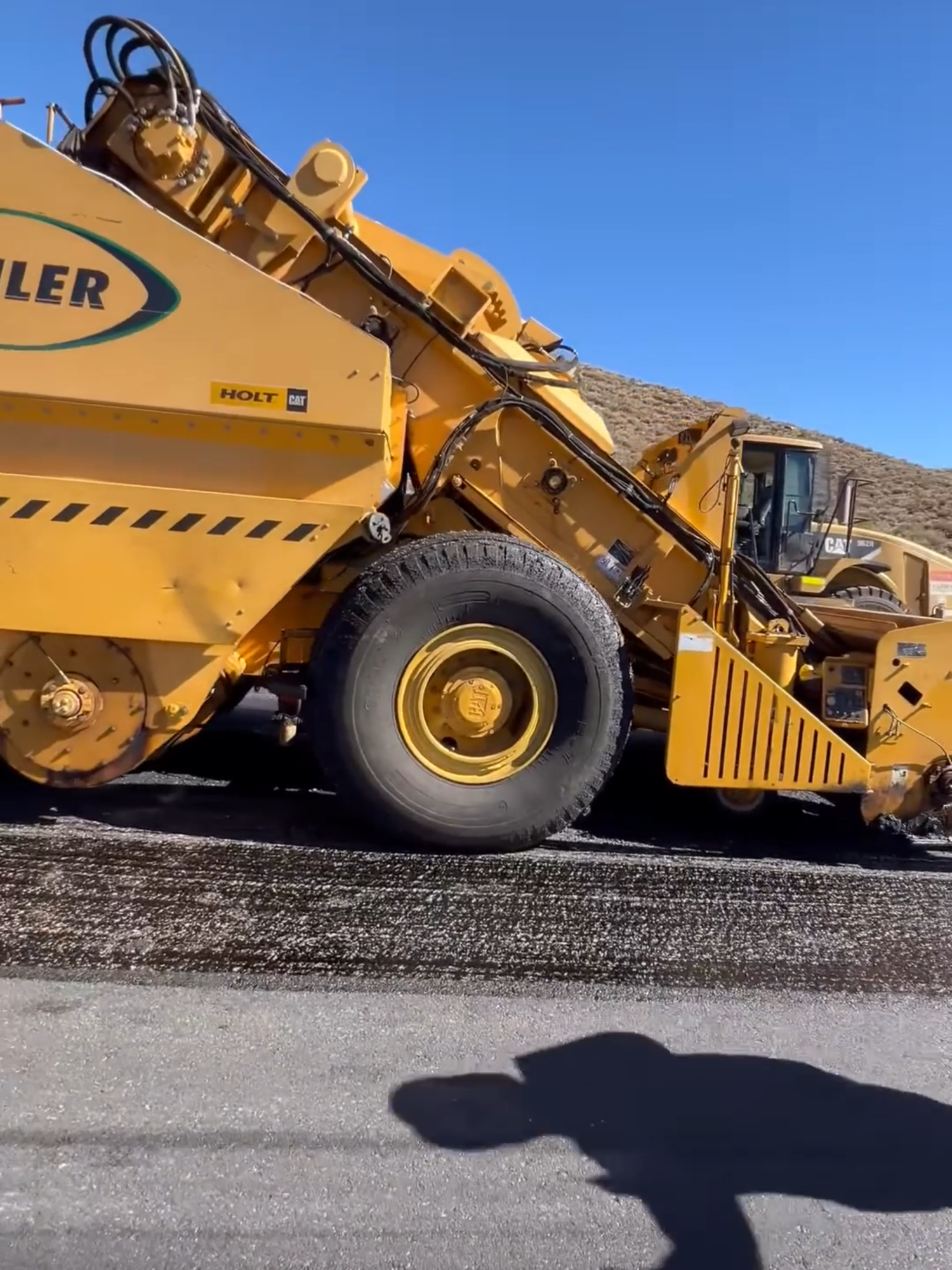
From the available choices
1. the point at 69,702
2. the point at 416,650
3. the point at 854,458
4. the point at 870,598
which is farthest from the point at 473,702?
the point at 854,458

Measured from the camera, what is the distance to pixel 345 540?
3.82 metres

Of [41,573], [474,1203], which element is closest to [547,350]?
[41,573]

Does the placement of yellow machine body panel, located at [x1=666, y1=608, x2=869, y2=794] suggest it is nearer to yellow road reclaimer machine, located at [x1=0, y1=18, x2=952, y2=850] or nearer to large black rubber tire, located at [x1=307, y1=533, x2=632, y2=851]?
yellow road reclaimer machine, located at [x1=0, y1=18, x2=952, y2=850]

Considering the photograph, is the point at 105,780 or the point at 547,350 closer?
the point at 105,780

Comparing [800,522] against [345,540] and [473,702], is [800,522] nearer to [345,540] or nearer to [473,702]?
[473,702]

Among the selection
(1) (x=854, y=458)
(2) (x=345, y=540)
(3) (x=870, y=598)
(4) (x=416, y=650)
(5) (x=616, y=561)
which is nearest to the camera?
(2) (x=345, y=540)

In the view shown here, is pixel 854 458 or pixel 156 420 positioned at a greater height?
pixel 854 458

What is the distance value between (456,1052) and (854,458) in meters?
40.5

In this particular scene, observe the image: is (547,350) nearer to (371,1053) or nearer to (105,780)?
(105,780)

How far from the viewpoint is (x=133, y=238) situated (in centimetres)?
355

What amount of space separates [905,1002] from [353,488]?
2730 mm

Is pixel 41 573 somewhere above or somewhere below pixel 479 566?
below

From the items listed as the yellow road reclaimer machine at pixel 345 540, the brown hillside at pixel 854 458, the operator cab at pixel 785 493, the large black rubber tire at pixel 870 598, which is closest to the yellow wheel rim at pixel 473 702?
the yellow road reclaimer machine at pixel 345 540

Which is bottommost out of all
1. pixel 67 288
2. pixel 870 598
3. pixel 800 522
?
pixel 870 598
